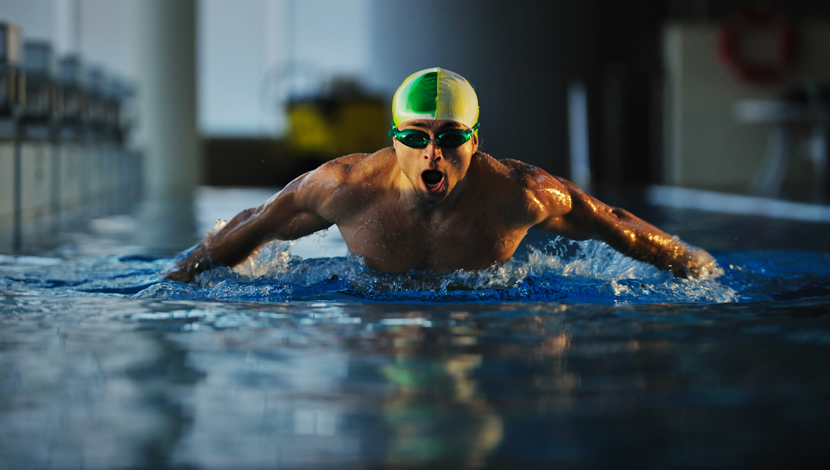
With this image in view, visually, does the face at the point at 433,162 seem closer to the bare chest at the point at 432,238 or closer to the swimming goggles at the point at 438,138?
the swimming goggles at the point at 438,138

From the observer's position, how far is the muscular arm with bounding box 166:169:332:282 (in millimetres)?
3434

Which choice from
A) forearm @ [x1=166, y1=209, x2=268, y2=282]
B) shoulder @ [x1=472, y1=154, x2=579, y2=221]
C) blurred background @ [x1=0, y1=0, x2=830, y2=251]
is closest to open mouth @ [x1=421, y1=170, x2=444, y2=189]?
shoulder @ [x1=472, y1=154, x2=579, y2=221]

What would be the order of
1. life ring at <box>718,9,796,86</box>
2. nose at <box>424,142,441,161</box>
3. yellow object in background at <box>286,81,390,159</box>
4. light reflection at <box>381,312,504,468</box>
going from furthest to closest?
1. yellow object in background at <box>286,81,390,159</box>
2. life ring at <box>718,9,796,86</box>
3. nose at <box>424,142,441,161</box>
4. light reflection at <box>381,312,504,468</box>

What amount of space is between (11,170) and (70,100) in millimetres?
2141

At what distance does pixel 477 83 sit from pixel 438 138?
15.1 m

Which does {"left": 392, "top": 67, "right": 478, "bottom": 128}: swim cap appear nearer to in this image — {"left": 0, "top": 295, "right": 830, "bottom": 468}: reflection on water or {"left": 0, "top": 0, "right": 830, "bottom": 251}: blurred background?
{"left": 0, "top": 295, "right": 830, "bottom": 468}: reflection on water

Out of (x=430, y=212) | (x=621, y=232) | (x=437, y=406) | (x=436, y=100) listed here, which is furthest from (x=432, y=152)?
(x=437, y=406)

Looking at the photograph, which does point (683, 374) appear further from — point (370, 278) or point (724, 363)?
point (370, 278)

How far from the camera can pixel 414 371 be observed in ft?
6.56

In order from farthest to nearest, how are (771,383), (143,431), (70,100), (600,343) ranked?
1. (70,100)
2. (600,343)
3. (771,383)
4. (143,431)

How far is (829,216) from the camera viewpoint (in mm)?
7844

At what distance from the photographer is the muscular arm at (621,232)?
354 cm

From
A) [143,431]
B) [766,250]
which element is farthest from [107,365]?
[766,250]

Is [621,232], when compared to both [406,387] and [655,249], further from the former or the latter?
[406,387]
